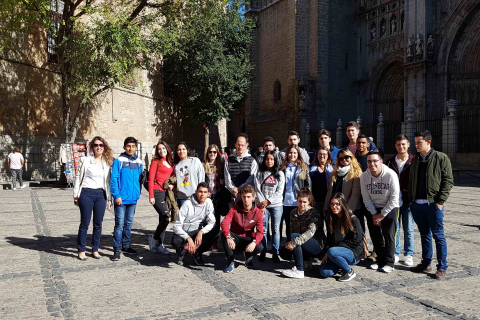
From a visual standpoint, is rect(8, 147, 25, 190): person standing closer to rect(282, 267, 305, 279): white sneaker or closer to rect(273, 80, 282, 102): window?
rect(282, 267, 305, 279): white sneaker

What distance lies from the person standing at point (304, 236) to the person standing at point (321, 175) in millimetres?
564

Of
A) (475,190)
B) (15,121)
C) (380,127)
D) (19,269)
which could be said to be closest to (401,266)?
(19,269)

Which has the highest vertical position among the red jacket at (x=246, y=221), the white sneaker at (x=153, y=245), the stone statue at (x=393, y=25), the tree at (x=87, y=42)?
the stone statue at (x=393, y=25)

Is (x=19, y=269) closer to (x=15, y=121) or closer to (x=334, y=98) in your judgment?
(x=15, y=121)

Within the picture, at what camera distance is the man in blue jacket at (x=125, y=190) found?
6117 mm

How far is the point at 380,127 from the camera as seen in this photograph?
22500 mm

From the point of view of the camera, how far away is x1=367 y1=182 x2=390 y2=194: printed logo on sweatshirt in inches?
213

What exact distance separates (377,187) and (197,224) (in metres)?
2.26

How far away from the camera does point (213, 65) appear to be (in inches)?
944

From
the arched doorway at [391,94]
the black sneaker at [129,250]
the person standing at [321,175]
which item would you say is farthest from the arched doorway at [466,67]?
the black sneaker at [129,250]

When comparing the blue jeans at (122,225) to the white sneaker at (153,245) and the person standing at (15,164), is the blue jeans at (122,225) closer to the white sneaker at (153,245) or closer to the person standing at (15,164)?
the white sneaker at (153,245)

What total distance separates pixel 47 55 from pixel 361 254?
1701 cm

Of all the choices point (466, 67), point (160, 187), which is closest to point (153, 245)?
point (160, 187)

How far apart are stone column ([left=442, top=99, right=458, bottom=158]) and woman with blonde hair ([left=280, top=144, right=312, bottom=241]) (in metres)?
14.4
